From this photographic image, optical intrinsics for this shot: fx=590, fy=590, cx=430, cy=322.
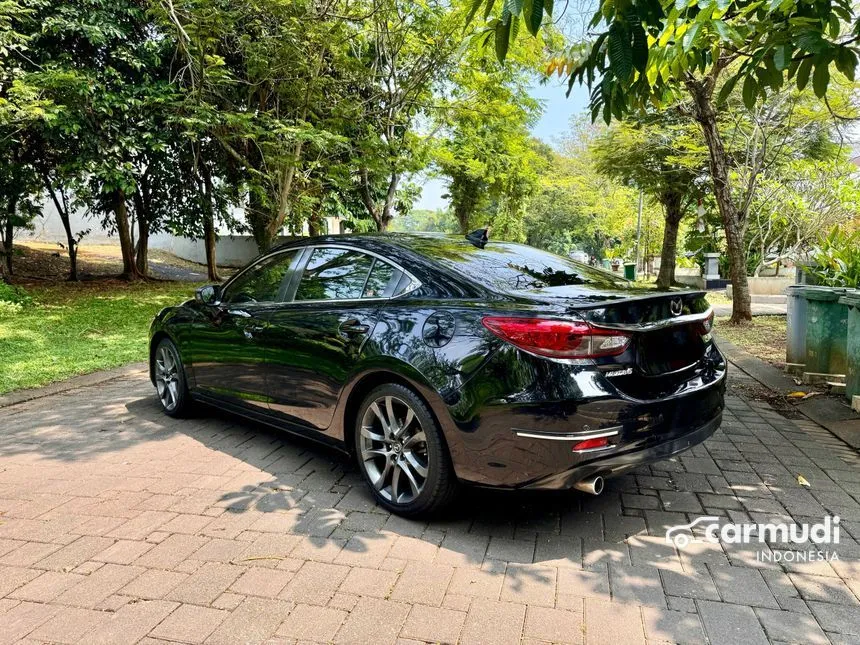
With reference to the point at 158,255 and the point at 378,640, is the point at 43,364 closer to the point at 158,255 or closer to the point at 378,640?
the point at 378,640

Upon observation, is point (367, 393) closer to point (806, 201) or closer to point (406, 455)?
point (406, 455)

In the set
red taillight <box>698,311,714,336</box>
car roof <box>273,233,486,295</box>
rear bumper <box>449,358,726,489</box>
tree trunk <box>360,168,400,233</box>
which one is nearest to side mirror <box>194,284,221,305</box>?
car roof <box>273,233,486,295</box>

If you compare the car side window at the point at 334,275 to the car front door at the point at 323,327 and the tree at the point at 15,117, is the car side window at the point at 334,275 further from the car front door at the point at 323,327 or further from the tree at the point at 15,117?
the tree at the point at 15,117

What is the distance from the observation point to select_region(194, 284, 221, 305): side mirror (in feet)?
15.2

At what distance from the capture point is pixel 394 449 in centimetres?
316

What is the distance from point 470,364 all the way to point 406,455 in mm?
669

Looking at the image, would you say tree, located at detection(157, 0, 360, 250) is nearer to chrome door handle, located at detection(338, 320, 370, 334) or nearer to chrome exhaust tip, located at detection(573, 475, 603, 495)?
chrome door handle, located at detection(338, 320, 370, 334)

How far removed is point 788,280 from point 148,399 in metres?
17.3

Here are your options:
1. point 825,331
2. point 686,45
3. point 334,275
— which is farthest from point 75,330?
point 825,331

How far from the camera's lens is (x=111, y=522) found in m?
3.15

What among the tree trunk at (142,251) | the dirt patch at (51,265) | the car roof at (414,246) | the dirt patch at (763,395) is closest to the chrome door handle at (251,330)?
the car roof at (414,246)

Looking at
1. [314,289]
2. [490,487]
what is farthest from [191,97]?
[490,487]

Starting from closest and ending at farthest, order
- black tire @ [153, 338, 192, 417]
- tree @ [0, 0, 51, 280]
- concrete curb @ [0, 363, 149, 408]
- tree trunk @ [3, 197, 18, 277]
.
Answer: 1. black tire @ [153, 338, 192, 417]
2. concrete curb @ [0, 363, 149, 408]
3. tree @ [0, 0, 51, 280]
4. tree trunk @ [3, 197, 18, 277]

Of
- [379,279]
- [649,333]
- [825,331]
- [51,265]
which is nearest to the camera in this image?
[649,333]
